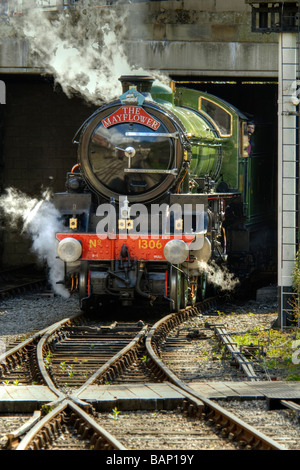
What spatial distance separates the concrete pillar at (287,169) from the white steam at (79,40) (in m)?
4.29

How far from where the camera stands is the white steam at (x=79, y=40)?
1433 centimetres

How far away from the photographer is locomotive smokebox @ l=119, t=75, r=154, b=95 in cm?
1131

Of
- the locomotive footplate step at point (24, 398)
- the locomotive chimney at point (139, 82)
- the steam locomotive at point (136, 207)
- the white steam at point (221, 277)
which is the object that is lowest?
the locomotive footplate step at point (24, 398)

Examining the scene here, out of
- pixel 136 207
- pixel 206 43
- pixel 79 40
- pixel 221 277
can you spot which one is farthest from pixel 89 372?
pixel 79 40

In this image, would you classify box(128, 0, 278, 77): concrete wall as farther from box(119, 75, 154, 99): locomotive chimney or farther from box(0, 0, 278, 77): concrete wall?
box(119, 75, 154, 99): locomotive chimney

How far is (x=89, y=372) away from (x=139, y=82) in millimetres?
4864

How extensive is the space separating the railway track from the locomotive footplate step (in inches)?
3.8

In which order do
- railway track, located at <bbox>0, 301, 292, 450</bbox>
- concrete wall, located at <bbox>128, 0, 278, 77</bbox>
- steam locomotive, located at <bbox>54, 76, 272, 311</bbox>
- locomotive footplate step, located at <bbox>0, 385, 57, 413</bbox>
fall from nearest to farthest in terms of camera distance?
railway track, located at <bbox>0, 301, 292, 450</bbox>, locomotive footplate step, located at <bbox>0, 385, 57, 413</bbox>, steam locomotive, located at <bbox>54, 76, 272, 311</bbox>, concrete wall, located at <bbox>128, 0, 278, 77</bbox>

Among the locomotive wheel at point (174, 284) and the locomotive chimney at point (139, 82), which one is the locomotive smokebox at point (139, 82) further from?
the locomotive wheel at point (174, 284)

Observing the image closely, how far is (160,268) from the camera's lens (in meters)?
10.9

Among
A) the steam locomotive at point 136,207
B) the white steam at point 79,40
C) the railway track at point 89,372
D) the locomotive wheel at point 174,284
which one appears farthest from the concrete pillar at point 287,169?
the white steam at point 79,40

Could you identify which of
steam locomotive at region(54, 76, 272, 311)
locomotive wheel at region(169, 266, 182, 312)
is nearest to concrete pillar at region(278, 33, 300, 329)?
steam locomotive at region(54, 76, 272, 311)
